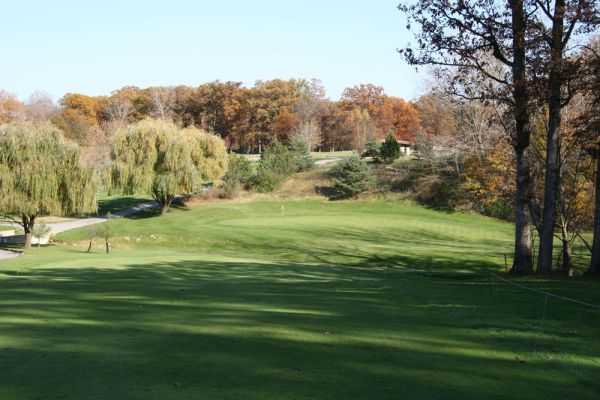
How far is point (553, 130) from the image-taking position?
18438 millimetres

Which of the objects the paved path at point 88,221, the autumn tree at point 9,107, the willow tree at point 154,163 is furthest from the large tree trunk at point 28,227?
the autumn tree at point 9,107

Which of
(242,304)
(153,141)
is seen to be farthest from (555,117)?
(153,141)

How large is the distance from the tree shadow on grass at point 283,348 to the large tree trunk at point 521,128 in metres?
7.90

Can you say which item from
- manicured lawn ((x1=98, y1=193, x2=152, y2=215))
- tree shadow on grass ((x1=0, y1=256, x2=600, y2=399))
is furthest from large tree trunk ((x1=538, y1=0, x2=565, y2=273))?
manicured lawn ((x1=98, y1=193, x2=152, y2=215))

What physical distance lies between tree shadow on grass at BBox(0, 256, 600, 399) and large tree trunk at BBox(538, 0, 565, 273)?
7761mm

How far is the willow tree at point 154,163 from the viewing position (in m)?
54.4

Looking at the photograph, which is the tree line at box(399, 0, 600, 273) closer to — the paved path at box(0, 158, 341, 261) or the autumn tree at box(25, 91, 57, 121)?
the paved path at box(0, 158, 341, 261)

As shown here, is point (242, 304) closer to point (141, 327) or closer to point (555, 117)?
point (141, 327)

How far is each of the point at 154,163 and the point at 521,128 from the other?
135 ft

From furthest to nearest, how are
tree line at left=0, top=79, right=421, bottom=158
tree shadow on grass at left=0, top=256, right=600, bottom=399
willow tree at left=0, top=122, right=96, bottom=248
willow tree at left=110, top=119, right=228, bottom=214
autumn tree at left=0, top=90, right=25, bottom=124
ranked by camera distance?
tree line at left=0, top=79, right=421, bottom=158
autumn tree at left=0, top=90, right=25, bottom=124
willow tree at left=110, top=119, right=228, bottom=214
willow tree at left=0, top=122, right=96, bottom=248
tree shadow on grass at left=0, top=256, right=600, bottom=399

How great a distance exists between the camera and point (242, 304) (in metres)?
11.0

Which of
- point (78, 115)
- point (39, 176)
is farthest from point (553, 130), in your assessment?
point (78, 115)

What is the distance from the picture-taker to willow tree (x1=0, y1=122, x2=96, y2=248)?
3662cm

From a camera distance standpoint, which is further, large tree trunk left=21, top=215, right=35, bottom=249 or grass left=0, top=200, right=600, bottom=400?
large tree trunk left=21, top=215, right=35, bottom=249
